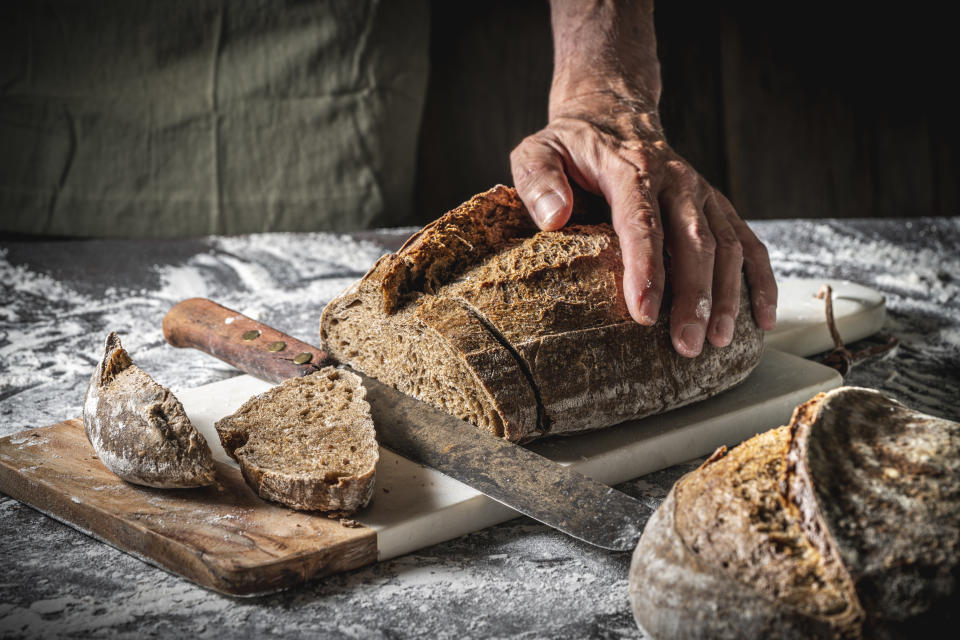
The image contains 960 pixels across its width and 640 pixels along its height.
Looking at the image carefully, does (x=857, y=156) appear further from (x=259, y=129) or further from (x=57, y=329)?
(x=57, y=329)

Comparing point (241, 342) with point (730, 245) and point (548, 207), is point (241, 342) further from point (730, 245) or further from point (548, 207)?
point (730, 245)

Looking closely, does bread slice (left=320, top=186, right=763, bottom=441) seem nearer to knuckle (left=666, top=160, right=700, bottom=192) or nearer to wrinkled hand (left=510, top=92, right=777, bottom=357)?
wrinkled hand (left=510, top=92, right=777, bottom=357)

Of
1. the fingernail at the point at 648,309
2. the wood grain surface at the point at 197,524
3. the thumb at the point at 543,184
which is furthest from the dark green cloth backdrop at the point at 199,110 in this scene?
the fingernail at the point at 648,309

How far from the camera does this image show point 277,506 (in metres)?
1.69

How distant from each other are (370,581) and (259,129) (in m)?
3.17

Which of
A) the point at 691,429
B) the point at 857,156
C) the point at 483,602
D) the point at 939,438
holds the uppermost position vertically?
the point at 857,156

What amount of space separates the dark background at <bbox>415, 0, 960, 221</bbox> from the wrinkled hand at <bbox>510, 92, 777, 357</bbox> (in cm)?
283

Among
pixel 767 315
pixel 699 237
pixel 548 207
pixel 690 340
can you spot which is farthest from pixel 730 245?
pixel 548 207

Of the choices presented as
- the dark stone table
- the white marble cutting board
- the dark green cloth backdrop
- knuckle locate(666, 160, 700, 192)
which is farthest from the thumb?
the dark green cloth backdrop

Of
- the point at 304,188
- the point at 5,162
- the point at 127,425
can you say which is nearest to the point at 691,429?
the point at 127,425

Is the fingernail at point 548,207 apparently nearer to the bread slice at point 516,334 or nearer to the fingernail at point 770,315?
the bread slice at point 516,334

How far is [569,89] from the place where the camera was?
2756 millimetres

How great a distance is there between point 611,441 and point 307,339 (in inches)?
49.6

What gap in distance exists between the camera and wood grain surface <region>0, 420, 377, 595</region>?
1.48 meters
